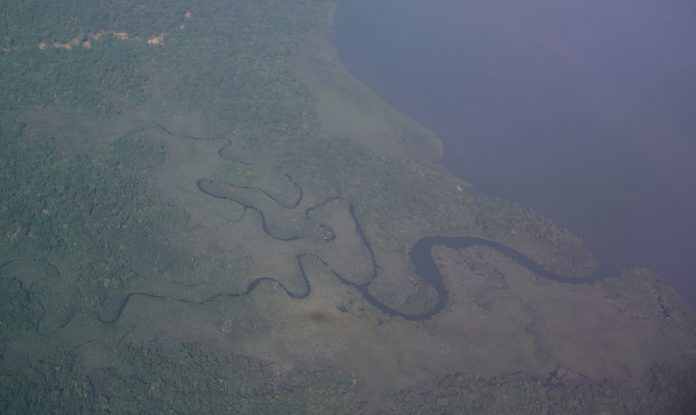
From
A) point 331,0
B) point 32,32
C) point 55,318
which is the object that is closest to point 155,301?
point 55,318

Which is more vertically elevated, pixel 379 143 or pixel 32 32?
pixel 379 143

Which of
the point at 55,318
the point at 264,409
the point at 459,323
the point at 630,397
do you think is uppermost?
the point at 630,397

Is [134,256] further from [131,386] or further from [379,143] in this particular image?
[379,143]

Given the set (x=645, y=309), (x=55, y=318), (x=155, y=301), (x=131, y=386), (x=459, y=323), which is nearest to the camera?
(x=131, y=386)

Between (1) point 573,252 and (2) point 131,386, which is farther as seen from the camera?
(1) point 573,252

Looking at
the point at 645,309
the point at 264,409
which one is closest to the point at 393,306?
the point at 264,409

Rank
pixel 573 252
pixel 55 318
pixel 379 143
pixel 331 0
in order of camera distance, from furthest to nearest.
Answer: pixel 331 0
pixel 379 143
pixel 573 252
pixel 55 318

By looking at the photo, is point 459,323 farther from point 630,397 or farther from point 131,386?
point 131,386
